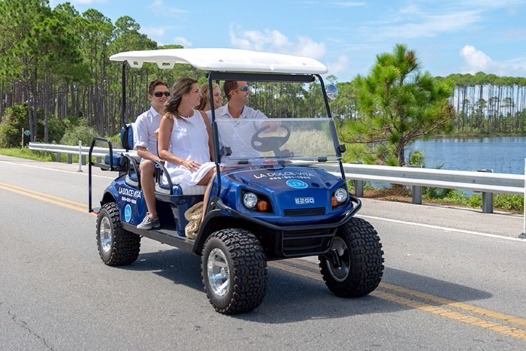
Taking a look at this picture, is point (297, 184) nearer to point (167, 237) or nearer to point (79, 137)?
point (167, 237)

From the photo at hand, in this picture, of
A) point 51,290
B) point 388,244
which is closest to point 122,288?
point 51,290

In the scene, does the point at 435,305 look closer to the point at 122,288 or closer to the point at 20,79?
the point at 122,288

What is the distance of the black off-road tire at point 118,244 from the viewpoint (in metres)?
7.83

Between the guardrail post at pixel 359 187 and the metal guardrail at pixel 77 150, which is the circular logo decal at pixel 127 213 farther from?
the metal guardrail at pixel 77 150

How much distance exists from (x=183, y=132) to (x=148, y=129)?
3.33ft

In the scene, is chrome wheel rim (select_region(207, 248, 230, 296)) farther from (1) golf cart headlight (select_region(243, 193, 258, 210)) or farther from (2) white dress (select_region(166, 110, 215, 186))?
(2) white dress (select_region(166, 110, 215, 186))

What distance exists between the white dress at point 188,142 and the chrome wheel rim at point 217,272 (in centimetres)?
107

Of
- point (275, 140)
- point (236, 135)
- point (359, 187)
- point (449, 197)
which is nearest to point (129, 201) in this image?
point (236, 135)

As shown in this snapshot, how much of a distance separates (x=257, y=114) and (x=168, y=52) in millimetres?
979

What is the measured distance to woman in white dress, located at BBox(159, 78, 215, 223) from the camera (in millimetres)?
6973

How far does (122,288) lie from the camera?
695 centimetres

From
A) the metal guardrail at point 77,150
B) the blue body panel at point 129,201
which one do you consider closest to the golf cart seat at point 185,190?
the blue body panel at point 129,201

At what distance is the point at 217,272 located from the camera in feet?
20.0

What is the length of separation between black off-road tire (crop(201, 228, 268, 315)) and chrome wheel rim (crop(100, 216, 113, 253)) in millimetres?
2462
